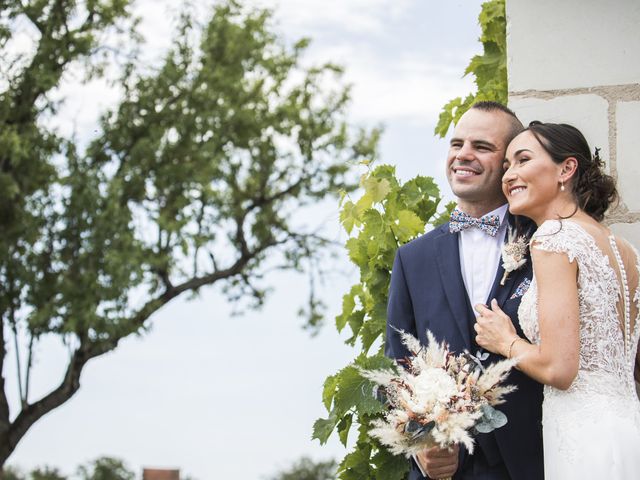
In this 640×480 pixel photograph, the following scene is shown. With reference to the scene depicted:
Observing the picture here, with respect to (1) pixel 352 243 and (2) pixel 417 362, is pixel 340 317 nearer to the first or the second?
(1) pixel 352 243

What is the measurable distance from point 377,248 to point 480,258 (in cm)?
100

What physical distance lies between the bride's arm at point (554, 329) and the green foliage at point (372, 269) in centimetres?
95

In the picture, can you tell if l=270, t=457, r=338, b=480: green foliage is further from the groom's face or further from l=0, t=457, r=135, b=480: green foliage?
the groom's face

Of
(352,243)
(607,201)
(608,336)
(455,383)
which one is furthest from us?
(352,243)

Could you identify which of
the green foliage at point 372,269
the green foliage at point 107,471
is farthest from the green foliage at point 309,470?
the green foliage at point 372,269

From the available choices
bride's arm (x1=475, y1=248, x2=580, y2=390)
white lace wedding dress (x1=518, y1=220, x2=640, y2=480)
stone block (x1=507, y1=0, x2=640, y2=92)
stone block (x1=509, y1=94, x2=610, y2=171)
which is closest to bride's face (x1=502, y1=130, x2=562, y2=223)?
white lace wedding dress (x1=518, y1=220, x2=640, y2=480)

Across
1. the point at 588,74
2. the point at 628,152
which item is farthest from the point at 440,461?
the point at 588,74

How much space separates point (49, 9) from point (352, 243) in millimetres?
12290

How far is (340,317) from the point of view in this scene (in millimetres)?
4688

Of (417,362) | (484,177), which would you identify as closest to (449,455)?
(417,362)

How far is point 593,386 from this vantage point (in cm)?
299

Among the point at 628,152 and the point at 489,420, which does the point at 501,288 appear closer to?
the point at 489,420

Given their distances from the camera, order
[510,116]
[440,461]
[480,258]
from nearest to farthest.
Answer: [440,461]
[480,258]
[510,116]

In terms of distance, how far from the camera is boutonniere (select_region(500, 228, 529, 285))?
3213 millimetres
